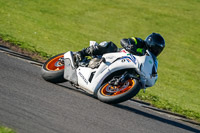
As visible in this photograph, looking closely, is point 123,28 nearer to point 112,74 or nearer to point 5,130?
point 112,74

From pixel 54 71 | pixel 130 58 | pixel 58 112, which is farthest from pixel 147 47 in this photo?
pixel 58 112

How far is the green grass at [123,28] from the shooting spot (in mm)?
12086

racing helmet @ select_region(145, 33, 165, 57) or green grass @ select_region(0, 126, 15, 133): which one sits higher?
racing helmet @ select_region(145, 33, 165, 57)

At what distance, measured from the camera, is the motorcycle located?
6626mm

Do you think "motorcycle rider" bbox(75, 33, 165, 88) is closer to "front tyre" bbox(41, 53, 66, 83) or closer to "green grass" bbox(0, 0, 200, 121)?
"front tyre" bbox(41, 53, 66, 83)

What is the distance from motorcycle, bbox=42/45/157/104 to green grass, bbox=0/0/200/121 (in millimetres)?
2213

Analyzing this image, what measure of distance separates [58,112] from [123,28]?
13.2m

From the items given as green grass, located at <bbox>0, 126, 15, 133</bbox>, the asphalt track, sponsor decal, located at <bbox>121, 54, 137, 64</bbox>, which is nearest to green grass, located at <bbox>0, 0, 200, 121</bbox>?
sponsor decal, located at <bbox>121, 54, 137, 64</bbox>

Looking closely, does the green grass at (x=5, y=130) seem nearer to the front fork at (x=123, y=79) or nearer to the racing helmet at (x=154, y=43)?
the front fork at (x=123, y=79)

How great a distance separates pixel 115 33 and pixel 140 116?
1091 cm

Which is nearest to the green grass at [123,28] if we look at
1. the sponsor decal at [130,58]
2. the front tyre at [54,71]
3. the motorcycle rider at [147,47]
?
the motorcycle rider at [147,47]

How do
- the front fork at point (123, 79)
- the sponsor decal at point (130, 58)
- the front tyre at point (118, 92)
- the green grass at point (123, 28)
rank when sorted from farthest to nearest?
1. the green grass at point (123, 28)
2. the sponsor decal at point (130, 58)
3. the front fork at point (123, 79)
4. the front tyre at point (118, 92)

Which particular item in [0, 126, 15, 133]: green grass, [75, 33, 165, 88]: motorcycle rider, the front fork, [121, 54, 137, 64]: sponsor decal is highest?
[75, 33, 165, 88]: motorcycle rider

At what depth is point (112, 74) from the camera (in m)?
6.95
